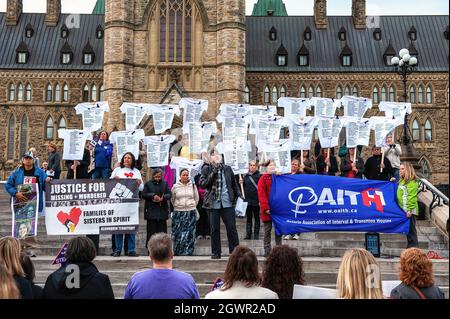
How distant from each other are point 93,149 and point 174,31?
18866mm

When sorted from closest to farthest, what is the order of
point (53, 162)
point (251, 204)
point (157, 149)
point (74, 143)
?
point (251, 204), point (74, 143), point (53, 162), point (157, 149)

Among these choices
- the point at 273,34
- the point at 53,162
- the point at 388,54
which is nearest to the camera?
the point at 53,162

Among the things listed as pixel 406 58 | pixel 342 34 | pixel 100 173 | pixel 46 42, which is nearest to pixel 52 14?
pixel 46 42

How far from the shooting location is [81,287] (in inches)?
172

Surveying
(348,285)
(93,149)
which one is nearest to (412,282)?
(348,285)

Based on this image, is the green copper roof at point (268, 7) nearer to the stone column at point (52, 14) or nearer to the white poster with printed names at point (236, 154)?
the stone column at point (52, 14)

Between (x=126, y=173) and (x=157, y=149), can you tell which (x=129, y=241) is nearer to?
(x=126, y=173)

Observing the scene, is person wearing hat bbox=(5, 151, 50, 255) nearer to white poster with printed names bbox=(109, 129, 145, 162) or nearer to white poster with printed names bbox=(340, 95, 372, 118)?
white poster with printed names bbox=(109, 129, 145, 162)

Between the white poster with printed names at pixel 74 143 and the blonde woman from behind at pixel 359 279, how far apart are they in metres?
9.85

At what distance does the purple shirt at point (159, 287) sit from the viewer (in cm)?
429

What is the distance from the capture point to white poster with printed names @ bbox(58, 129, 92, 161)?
12875 mm

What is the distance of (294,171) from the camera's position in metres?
10.8

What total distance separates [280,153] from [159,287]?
9.55 m

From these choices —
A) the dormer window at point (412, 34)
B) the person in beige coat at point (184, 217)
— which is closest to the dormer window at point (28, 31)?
the dormer window at point (412, 34)
